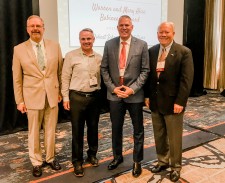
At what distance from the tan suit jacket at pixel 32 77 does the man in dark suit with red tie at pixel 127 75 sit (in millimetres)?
466

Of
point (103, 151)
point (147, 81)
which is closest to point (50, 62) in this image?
point (147, 81)

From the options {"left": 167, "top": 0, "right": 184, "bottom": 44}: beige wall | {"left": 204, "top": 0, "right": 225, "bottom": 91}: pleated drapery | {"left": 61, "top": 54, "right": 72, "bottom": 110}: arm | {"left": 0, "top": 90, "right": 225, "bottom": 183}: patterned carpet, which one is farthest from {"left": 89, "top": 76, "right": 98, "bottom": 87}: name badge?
{"left": 204, "top": 0, "right": 225, "bottom": 91}: pleated drapery

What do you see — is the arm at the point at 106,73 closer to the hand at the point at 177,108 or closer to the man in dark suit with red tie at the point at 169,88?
the man in dark suit with red tie at the point at 169,88

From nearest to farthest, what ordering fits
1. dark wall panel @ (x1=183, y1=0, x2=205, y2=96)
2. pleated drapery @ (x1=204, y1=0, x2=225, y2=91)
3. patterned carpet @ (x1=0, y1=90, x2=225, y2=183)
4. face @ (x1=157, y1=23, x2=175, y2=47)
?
face @ (x1=157, y1=23, x2=175, y2=47) → patterned carpet @ (x1=0, y1=90, x2=225, y2=183) → dark wall panel @ (x1=183, y1=0, x2=205, y2=96) → pleated drapery @ (x1=204, y1=0, x2=225, y2=91)

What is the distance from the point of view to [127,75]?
7.52 ft

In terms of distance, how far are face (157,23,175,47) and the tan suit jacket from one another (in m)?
0.95

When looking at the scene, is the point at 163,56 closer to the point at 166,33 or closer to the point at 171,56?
the point at 171,56

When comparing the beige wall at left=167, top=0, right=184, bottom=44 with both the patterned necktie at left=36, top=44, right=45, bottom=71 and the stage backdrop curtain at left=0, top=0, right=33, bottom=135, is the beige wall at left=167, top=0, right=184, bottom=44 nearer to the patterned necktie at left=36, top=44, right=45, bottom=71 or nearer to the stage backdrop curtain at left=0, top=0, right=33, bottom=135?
the stage backdrop curtain at left=0, top=0, right=33, bottom=135

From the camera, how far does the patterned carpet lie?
8.44ft

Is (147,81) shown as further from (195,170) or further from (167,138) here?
(195,170)

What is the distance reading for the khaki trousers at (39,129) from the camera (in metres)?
2.41

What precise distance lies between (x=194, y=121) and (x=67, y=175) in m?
2.44

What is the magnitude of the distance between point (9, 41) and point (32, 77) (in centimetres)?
164

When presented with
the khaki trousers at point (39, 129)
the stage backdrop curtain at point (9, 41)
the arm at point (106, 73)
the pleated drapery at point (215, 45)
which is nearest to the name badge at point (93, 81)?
the arm at point (106, 73)
